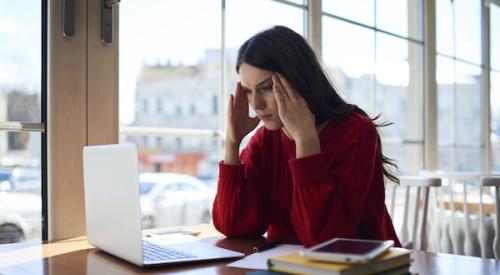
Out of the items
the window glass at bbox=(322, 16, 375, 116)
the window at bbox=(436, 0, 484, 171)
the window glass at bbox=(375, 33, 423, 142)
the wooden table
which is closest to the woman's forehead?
the wooden table

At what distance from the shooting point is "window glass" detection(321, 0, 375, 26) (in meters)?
2.84

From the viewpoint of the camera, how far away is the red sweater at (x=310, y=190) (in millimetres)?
1276

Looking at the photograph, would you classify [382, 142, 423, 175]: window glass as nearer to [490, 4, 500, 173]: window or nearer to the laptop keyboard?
[490, 4, 500, 173]: window

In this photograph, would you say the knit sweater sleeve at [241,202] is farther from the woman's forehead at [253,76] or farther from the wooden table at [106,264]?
the woman's forehead at [253,76]

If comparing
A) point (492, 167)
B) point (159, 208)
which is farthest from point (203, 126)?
point (492, 167)

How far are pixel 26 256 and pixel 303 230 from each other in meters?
0.66

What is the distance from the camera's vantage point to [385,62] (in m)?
3.32

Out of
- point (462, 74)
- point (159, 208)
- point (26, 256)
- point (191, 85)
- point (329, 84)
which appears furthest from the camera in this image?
point (191, 85)

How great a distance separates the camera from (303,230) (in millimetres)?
1321

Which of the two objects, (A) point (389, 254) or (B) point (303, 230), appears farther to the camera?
(B) point (303, 230)

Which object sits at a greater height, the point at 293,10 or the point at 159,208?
the point at 293,10

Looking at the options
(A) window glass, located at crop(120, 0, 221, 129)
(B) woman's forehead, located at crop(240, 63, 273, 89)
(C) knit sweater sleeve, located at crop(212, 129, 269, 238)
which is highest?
(A) window glass, located at crop(120, 0, 221, 129)

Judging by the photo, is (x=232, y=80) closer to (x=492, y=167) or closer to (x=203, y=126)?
(x=203, y=126)

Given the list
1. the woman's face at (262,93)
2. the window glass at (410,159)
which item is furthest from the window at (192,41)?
the window glass at (410,159)
